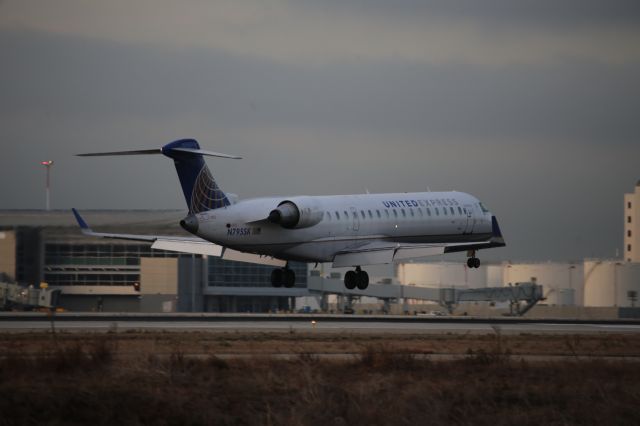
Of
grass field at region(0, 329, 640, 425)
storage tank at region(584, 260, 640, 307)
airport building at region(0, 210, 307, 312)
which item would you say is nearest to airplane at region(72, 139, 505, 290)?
grass field at region(0, 329, 640, 425)

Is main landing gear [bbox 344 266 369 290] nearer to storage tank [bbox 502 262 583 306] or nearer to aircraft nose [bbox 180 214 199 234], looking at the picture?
aircraft nose [bbox 180 214 199 234]

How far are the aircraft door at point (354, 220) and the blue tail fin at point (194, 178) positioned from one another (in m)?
7.78

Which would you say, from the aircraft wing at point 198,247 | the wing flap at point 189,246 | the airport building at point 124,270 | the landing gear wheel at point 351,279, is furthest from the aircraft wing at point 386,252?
the airport building at point 124,270

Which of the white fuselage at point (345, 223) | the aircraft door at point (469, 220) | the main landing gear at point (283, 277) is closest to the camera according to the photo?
the white fuselage at point (345, 223)

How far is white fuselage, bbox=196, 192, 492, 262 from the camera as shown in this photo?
50.8 metres

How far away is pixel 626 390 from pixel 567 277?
9788 cm

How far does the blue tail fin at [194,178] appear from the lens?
49.4 m

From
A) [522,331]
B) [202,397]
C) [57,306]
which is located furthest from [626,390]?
[57,306]

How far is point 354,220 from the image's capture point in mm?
55188

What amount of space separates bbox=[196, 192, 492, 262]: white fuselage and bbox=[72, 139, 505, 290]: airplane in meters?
0.04

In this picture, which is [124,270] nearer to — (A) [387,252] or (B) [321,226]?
(A) [387,252]

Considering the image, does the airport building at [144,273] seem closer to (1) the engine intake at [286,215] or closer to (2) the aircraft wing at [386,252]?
(2) the aircraft wing at [386,252]

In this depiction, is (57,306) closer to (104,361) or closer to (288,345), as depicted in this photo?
(288,345)

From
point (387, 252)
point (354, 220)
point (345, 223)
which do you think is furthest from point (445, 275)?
point (345, 223)
